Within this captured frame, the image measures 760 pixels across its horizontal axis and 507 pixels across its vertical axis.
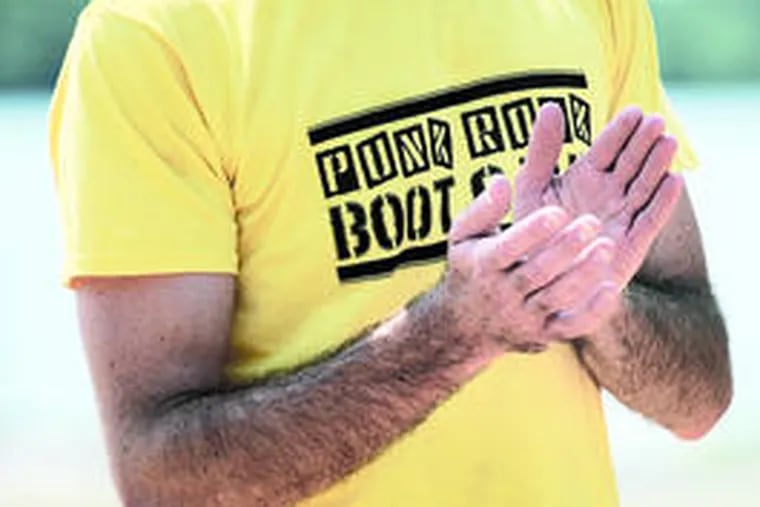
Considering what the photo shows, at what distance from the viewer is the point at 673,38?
6988 millimetres

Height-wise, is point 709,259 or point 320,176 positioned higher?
point 320,176

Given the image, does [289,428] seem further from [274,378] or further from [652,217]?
[652,217]

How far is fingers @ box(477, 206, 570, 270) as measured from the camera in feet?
5.98

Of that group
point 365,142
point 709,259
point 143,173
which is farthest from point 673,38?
point 143,173

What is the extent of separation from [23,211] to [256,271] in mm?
4841

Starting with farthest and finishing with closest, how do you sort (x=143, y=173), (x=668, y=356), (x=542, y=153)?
1. (x=668, y=356)
2. (x=143, y=173)
3. (x=542, y=153)

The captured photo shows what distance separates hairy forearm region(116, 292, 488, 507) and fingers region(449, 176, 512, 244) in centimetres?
13

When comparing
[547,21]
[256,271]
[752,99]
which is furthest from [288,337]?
[752,99]

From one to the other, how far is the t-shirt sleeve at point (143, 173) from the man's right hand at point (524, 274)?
0.28 meters

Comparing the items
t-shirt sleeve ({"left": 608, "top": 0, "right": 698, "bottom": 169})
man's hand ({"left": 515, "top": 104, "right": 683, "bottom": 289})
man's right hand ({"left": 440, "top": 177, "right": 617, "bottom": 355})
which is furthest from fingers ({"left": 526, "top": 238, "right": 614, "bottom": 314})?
t-shirt sleeve ({"left": 608, "top": 0, "right": 698, "bottom": 169})

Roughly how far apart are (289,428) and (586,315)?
1.10 ft

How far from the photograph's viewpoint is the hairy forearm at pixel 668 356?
226 centimetres

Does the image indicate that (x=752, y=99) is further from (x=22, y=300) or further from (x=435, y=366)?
(x=435, y=366)

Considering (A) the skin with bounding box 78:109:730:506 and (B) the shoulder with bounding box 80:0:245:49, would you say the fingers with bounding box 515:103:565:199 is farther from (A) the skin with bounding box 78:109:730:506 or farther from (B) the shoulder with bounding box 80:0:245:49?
(B) the shoulder with bounding box 80:0:245:49
